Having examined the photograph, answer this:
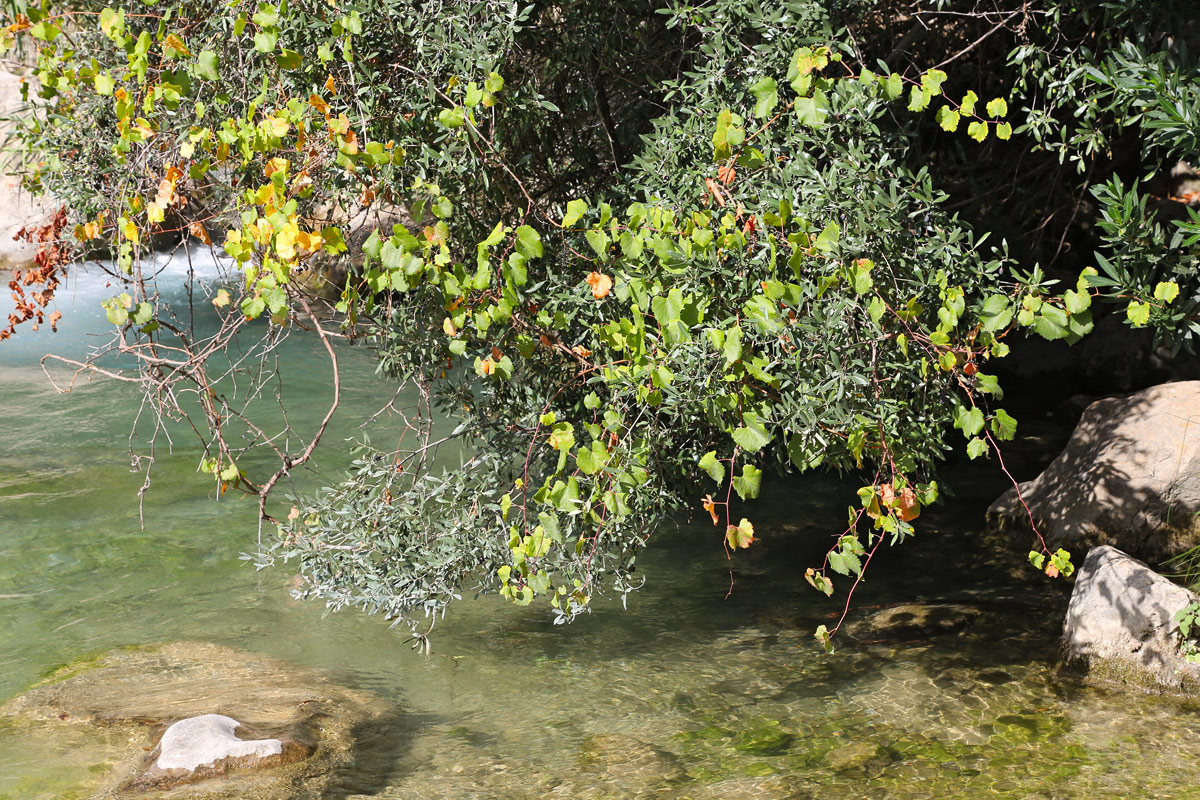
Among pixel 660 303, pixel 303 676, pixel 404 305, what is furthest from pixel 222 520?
pixel 660 303

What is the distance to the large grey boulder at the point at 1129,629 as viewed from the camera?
205 inches

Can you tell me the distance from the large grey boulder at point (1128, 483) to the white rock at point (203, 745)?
5487mm

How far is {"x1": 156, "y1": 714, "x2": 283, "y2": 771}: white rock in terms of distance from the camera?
4.64m

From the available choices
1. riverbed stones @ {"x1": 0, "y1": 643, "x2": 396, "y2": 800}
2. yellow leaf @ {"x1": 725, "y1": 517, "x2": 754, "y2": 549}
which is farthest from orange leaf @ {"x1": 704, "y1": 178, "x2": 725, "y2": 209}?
riverbed stones @ {"x1": 0, "y1": 643, "x2": 396, "y2": 800}

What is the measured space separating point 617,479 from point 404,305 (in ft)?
4.85

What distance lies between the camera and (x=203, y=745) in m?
4.72

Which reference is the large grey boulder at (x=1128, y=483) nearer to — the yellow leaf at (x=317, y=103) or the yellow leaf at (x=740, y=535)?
the yellow leaf at (x=740, y=535)

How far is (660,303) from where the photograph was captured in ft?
11.8

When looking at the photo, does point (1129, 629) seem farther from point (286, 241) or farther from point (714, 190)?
point (286, 241)

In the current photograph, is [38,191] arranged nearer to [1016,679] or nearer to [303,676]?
[303,676]

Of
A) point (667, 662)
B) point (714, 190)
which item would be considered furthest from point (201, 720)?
point (714, 190)

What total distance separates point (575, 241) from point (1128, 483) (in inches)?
186

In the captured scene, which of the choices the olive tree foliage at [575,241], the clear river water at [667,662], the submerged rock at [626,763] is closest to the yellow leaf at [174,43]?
the olive tree foliage at [575,241]

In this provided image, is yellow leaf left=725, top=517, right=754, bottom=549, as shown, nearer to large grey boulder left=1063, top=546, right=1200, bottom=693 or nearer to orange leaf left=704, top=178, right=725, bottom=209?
orange leaf left=704, top=178, right=725, bottom=209
